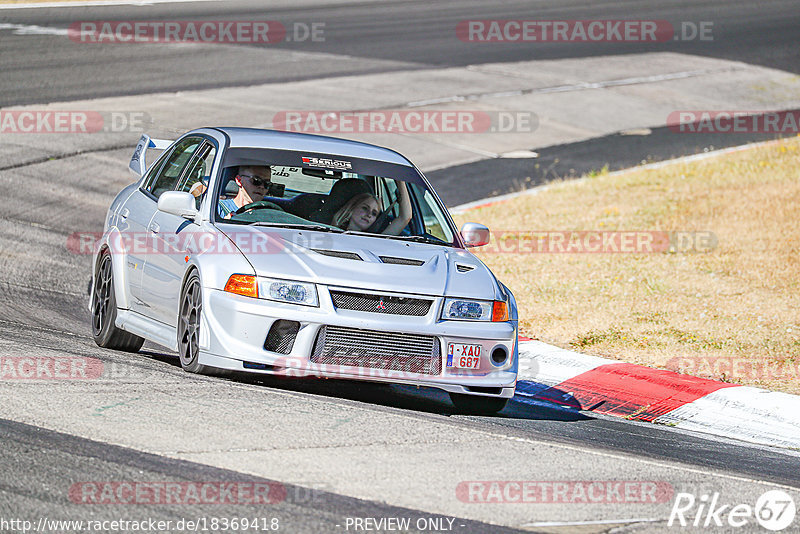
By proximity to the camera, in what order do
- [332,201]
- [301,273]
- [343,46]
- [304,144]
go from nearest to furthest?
[301,273] < [332,201] < [304,144] < [343,46]

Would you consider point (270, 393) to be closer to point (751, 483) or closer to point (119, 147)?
point (751, 483)

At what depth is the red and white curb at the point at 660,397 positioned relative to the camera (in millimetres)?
8602

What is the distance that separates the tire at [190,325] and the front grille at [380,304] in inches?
34.5

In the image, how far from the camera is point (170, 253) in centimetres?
816

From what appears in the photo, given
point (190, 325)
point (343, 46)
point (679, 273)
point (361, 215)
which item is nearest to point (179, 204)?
point (190, 325)

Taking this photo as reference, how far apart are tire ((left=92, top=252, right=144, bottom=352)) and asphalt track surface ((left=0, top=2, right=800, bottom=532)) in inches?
7.9

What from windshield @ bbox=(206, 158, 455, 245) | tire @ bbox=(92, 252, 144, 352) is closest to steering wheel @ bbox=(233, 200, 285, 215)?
windshield @ bbox=(206, 158, 455, 245)

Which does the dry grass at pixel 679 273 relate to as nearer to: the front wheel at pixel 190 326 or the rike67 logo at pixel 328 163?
the rike67 logo at pixel 328 163

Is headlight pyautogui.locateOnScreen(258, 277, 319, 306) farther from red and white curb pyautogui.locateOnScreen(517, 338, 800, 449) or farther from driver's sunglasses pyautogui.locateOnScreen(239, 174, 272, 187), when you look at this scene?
red and white curb pyautogui.locateOnScreen(517, 338, 800, 449)

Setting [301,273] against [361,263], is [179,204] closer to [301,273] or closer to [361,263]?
[301,273]

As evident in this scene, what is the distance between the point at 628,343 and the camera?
10.7 meters

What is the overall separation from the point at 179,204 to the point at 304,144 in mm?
1213

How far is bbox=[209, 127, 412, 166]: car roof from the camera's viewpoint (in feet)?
28.4

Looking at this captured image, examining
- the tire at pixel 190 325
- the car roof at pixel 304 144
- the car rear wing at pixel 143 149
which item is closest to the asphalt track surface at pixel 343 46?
the car rear wing at pixel 143 149
